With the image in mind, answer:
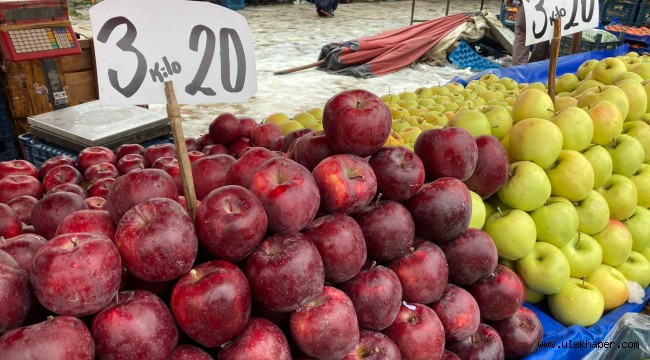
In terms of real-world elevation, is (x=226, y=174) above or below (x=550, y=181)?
above

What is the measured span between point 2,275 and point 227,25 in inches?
32.7

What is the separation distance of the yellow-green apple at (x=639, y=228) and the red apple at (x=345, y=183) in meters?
1.50

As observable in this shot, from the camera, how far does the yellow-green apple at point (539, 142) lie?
1.83 meters

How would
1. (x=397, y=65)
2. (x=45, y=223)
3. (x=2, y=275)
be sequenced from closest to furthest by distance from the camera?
1. (x=2, y=275)
2. (x=45, y=223)
3. (x=397, y=65)

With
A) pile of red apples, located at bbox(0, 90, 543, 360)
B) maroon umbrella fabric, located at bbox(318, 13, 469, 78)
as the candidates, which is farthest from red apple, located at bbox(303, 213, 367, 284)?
maroon umbrella fabric, located at bbox(318, 13, 469, 78)

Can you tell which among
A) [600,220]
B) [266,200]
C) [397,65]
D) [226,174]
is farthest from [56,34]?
[397,65]

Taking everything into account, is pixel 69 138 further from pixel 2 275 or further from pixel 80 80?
pixel 2 275

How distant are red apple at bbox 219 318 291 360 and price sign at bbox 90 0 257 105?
59cm

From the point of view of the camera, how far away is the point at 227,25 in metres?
1.37

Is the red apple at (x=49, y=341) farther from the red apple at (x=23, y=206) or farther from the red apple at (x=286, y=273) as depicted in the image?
the red apple at (x=23, y=206)

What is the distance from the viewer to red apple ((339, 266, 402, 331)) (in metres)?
1.17

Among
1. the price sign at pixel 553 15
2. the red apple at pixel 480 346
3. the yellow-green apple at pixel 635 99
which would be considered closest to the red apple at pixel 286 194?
the red apple at pixel 480 346

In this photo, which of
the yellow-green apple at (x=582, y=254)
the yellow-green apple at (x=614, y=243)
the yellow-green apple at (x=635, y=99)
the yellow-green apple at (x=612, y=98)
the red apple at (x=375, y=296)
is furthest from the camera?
the yellow-green apple at (x=635, y=99)

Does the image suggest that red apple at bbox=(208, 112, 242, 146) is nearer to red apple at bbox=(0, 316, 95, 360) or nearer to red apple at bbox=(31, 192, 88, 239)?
red apple at bbox=(31, 192, 88, 239)
